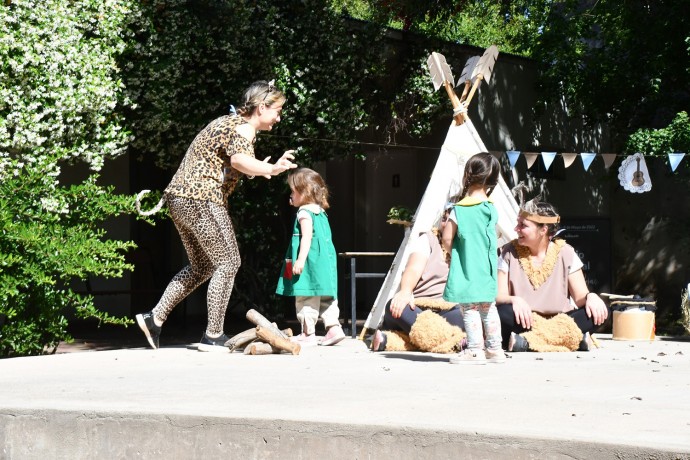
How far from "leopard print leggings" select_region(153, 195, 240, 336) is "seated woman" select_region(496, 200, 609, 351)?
6.42 ft

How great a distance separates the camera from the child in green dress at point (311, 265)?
26.6 ft

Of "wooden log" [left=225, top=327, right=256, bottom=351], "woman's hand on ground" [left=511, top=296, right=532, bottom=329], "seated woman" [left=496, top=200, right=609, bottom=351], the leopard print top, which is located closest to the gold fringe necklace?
"seated woman" [left=496, top=200, right=609, bottom=351]

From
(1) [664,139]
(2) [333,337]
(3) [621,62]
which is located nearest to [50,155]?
(2) [333,337]

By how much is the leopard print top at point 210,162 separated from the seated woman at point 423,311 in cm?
140

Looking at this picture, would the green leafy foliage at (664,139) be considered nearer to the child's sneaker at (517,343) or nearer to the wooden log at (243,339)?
the child's sneaker at (517,343)

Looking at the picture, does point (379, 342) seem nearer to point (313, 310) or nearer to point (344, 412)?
point (313, 310)

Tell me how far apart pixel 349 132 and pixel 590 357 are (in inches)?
192

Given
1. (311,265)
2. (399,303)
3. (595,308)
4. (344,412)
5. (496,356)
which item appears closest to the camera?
(344,412)

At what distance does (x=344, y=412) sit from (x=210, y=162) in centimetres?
331

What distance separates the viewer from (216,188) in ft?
24.1

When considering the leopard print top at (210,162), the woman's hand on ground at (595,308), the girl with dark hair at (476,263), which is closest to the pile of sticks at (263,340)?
the leopard print top at (210,162)

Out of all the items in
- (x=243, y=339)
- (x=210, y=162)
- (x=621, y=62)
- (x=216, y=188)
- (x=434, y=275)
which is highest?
(x=621, y=62)

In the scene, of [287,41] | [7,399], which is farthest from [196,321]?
[7,399]

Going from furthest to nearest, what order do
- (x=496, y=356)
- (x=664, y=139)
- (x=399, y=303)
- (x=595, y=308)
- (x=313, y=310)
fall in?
(x=664, y=139) < (x=313, y=310) < (x=595, y=308) < (x=399, y=303) < (x=496, y=356)
